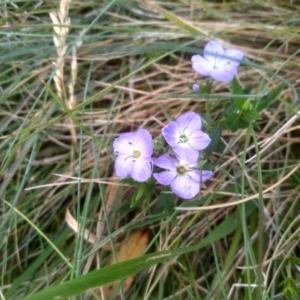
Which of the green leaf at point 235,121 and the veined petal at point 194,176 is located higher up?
the green leaf at point 235,121

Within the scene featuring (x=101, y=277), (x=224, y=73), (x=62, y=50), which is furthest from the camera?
(x=62, y=50)

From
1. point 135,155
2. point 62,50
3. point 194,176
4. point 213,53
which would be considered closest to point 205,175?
point 194,176

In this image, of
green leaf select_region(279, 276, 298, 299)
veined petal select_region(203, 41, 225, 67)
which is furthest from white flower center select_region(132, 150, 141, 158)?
green leaf select_region(279, 276, 298, 299)

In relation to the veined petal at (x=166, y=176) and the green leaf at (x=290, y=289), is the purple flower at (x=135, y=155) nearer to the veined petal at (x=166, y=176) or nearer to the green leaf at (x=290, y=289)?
the veined petal at (x=166, y=176)

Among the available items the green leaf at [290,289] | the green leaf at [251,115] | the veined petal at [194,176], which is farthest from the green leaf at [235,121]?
the green leaf at [290,289]

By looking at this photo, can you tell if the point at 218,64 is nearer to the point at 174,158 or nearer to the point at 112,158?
the point at 174,158

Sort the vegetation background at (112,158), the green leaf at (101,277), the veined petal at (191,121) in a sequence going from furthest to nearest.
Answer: the vegetation background at (112,158)
the veined petal at (191,121)
the green leaf at (101,277)

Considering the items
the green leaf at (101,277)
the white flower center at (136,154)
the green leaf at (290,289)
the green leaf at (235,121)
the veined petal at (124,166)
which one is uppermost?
the white flower center at (136,154)

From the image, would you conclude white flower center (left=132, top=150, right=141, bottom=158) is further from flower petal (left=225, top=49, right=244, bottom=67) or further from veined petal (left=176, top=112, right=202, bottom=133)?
flower petal (left=225, top=49, right=244, bottom=67)

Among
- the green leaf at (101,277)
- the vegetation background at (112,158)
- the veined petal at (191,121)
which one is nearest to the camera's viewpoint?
the green leaf at (101,277)
